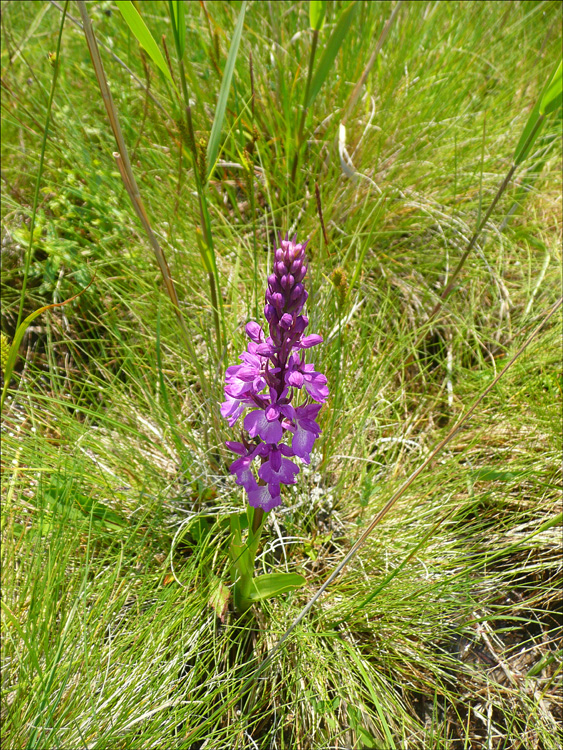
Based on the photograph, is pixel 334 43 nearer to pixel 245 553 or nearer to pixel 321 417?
pixel 321 417

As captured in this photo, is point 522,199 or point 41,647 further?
point 522,199

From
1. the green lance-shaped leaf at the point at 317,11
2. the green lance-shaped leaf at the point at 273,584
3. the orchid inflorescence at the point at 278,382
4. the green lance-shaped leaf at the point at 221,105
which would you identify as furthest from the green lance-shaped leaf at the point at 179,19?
the green lance-shaped leaf at the point at 273,584

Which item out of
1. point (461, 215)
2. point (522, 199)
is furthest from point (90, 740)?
point (522, 199)

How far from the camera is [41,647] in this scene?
1264mm

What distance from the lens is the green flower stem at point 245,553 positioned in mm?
1291

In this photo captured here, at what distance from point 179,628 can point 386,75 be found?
9.21ft

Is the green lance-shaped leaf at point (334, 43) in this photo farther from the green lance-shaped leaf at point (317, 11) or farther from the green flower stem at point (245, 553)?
the green flower stem at point (245, 553)

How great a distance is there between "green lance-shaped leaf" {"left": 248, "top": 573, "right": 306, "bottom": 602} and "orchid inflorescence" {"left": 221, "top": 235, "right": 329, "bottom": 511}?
0.92 ft

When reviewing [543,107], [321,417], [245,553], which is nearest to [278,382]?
[245,553]

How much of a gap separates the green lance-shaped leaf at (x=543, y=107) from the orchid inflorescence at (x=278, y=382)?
880mm

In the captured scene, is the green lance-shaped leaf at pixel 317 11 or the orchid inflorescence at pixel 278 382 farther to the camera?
the green lance-shaped leaf at pixel 317 11

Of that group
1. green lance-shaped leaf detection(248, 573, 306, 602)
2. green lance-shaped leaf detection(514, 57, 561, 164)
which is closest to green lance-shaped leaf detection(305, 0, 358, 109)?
green lance-shaped leaf detection(514, 57, 561, 164)

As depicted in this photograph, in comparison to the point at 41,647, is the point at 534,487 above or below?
above

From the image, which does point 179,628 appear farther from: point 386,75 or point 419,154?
point 386,75
